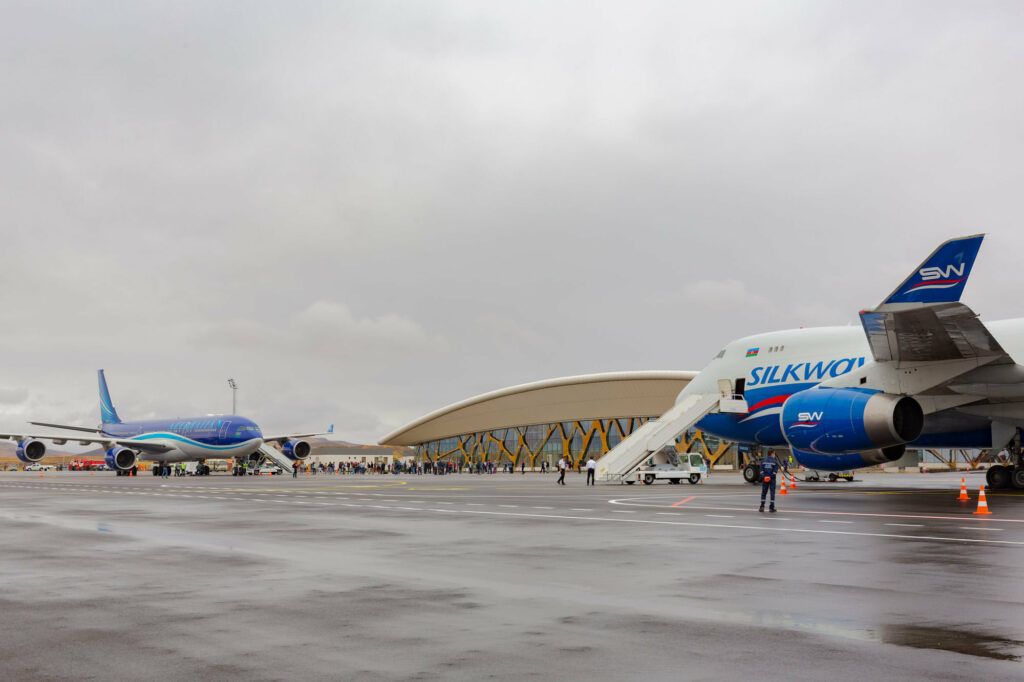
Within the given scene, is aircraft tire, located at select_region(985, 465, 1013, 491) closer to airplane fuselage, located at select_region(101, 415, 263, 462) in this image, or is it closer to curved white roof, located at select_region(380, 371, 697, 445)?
airplane fuselage, located at select_region(101, 415, 263, 462)

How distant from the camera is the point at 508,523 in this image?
1744 centimetres

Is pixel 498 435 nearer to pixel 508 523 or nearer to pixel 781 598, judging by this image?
pixel 508 523

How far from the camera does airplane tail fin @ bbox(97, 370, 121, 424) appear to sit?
83.0 metres

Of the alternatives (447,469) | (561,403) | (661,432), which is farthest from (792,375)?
(561,403)

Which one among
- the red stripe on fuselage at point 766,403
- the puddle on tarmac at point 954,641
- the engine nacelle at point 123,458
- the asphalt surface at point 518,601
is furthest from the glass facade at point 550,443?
the puddle on tarmac at point 954,641

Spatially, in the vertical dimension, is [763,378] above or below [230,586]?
above

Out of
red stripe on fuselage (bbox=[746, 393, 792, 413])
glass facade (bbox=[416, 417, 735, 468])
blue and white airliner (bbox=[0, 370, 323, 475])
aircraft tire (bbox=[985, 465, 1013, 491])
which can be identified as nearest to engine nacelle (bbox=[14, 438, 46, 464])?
blue and white airliner (bbox=[0, 370, 323, 475])

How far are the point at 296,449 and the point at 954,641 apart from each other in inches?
2645

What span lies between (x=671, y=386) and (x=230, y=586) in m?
77.4

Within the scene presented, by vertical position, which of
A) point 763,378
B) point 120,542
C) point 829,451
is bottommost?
point 120,542

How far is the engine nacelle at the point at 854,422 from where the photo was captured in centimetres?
2261

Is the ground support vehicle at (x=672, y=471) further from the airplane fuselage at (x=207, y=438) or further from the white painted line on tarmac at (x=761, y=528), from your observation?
the airplane fuselage at (x=207, y=438)

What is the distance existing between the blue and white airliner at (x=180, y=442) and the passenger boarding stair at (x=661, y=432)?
34.6m

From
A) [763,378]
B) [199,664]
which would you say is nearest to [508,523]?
[199,664]
